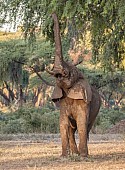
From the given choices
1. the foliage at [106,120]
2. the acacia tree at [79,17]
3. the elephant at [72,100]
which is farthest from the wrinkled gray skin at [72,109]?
the foliage at [106,120]

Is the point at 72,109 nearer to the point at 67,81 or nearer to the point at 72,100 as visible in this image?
the point at 72,100

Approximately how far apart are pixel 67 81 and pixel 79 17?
1.73m

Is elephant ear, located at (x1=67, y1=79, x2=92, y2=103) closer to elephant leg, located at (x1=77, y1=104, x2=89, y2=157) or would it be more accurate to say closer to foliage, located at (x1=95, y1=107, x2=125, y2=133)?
elephant leg, located at (x1=77, y1=104, x2=89, y2=157)

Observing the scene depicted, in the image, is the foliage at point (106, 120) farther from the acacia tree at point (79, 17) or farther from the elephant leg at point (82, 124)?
the elephant leg at point (82, 124)

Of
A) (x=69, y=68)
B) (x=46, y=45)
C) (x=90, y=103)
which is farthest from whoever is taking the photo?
(x=46, y=45)

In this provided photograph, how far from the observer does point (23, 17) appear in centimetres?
1312

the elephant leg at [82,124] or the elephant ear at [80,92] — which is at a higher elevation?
the elephant ear at [80,92]

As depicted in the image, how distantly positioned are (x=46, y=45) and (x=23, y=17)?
2455 cm

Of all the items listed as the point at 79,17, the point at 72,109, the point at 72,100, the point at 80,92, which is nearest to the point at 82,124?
the point at 72,109

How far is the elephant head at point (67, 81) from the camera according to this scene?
13027mm

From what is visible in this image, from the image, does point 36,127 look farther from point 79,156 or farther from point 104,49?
point 79,156

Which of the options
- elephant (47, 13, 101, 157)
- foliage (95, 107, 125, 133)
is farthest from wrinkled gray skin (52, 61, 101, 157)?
foliage (95, 107, 125, 133)

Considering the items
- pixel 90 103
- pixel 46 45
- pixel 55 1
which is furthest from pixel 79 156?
pixel 46 45

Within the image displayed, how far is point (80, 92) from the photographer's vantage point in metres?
13.5
